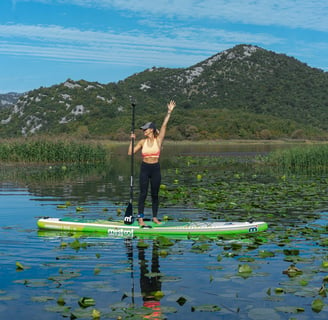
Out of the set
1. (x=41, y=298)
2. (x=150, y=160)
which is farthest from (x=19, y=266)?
(x=150, y=160)

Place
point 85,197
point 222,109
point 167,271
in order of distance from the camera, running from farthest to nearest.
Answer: point 222,109
point 85,197
point 167,271

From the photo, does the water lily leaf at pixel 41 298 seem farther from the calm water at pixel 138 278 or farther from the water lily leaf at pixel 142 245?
the water lily leaf at pixel 142 245

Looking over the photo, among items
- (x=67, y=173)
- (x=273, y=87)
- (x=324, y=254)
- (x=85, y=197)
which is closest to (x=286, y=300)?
(x=324, y=254)

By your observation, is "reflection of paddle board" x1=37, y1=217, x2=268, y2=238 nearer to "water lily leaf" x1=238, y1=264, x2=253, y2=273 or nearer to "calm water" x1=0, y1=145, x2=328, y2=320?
"calm water" x1=0, y1=145, x2=328, y2=320

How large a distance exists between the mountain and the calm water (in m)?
98.6

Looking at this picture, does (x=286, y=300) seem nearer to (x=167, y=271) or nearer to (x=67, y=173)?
(x=167, y=271)

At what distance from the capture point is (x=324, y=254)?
10703 millimetres

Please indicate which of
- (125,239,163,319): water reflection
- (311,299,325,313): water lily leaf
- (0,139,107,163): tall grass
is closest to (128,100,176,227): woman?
(125,239,163,319): water reflection

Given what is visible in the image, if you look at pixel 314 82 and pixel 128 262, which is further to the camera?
pixel 314 82

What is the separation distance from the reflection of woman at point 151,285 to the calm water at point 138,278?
0.06 ft

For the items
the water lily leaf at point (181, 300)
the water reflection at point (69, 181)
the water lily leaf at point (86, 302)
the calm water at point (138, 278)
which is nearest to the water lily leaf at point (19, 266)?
the calm water at point (138, 278)

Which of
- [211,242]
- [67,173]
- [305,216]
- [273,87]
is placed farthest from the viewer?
[273,87]

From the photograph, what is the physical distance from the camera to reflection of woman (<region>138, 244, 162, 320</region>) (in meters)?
7.43

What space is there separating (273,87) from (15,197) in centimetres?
13333
